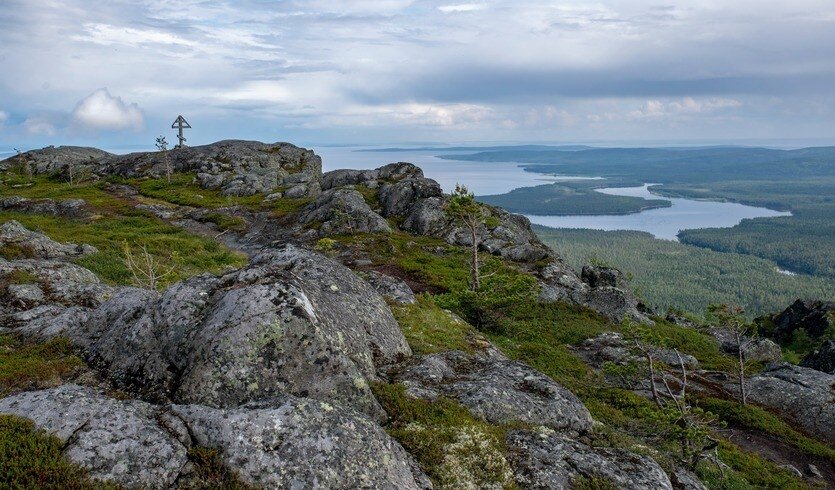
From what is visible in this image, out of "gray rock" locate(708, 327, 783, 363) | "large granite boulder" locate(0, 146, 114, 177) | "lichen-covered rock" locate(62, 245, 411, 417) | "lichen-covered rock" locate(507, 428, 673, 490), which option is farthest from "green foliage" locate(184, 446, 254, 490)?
"large granite boulder" locate(0, 146, 114, 177)

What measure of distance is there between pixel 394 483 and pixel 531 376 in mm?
7154

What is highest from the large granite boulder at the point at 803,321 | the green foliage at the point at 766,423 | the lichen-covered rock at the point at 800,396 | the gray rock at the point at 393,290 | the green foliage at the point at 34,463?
the green foliage at the point at 34,463

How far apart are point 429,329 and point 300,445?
14118mm

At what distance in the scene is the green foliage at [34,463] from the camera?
773 centimetres

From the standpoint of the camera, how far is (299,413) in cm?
973

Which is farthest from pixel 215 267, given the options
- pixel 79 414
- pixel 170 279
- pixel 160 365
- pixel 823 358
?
pixel 823 358

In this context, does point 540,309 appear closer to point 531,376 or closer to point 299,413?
point 531,376

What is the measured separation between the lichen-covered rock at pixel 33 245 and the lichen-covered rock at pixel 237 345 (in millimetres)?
26659

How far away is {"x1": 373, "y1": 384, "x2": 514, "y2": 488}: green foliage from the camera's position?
1058 centimetres

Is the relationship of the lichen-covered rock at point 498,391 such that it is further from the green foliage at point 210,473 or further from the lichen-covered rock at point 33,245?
the lichen-covered rock at point 33,245

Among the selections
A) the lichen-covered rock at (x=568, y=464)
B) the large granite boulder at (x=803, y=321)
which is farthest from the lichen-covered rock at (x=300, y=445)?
the large granite boulder at (x=803, y=321)

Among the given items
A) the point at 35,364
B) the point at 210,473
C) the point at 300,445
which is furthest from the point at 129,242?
the point at 300,445

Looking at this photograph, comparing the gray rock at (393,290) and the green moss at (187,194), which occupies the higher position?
the green moss at (187,194)

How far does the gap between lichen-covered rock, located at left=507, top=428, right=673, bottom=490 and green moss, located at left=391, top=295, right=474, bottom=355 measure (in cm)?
644
